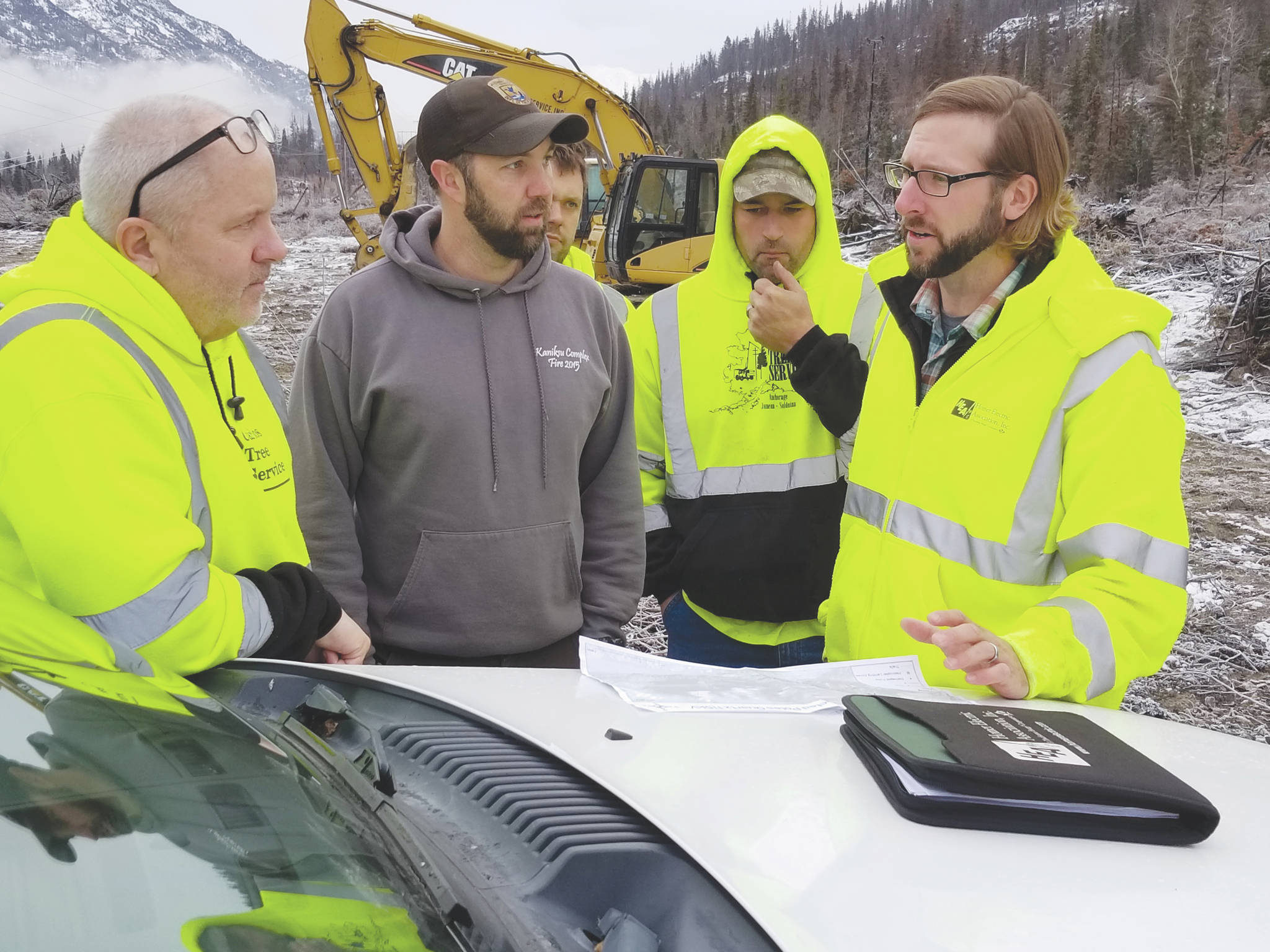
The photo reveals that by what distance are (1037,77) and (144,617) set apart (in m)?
54.1

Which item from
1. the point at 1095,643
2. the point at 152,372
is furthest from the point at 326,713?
the point at 1095,643

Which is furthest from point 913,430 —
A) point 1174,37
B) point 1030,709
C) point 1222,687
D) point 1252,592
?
point 1174,37

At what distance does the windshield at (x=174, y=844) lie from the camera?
815mm

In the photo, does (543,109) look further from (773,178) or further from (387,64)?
(773,178)

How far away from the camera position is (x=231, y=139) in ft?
5.90

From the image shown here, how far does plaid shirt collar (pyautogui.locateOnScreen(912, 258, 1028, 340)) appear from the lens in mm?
2121

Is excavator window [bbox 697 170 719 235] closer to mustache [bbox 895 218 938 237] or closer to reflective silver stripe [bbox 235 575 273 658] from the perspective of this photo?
mustache [bbox 895 218 938 237]

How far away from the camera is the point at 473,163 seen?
2.46 m

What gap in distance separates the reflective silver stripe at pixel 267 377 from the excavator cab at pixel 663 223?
11.6 m

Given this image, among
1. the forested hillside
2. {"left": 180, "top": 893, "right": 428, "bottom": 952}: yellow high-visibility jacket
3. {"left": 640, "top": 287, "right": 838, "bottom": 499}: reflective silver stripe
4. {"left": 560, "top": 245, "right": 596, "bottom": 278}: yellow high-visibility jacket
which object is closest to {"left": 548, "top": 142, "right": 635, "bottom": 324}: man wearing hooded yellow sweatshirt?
{"left": 560, "top": 245, "right": 596, "bottom": 278}: yellow high-visibility jacket

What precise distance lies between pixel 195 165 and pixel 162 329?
0.32 metres

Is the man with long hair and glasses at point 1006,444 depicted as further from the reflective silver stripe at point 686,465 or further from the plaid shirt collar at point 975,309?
the reflective silver stripe at point 686,465

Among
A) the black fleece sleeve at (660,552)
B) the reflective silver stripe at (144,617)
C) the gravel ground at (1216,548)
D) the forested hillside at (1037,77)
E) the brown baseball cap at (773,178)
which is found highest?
the forested hillside at (1037,77)

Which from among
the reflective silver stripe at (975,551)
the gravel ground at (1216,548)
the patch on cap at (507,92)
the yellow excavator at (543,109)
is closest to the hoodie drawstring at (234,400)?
the patch on cap at (507,92)
